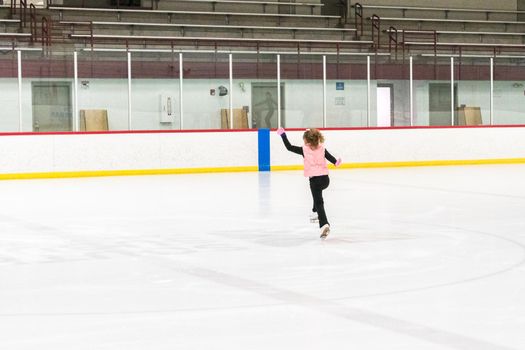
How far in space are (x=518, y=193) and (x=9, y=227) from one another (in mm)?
6927

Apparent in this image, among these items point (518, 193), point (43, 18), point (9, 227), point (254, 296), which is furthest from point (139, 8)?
point (254, 296)

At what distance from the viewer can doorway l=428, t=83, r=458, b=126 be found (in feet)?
68.7

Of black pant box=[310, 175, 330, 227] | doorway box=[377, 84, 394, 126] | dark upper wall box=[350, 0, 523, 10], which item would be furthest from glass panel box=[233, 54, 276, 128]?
black pant box=[310, 175, 330, 227]

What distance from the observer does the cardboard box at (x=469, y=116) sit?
21172 millimetres

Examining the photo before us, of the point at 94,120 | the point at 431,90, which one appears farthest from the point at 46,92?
the point at 431,90

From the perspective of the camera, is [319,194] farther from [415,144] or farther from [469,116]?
[469,116]

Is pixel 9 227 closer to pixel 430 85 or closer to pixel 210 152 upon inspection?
pixel 210 152

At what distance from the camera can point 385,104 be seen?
20.5 meters

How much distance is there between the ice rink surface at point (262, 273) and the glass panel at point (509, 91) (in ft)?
28.9

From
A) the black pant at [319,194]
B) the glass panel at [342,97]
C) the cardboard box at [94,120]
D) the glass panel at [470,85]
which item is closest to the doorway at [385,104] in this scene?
the glass panel at [342,97]

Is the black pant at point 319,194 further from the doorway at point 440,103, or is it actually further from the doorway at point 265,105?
the doorway at point 440,103

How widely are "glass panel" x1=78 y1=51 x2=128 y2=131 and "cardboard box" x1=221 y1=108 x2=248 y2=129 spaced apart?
1.93m

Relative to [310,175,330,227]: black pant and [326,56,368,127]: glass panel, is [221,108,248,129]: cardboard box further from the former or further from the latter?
[310,175,330,227]: black pant

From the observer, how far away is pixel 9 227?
951 cm
